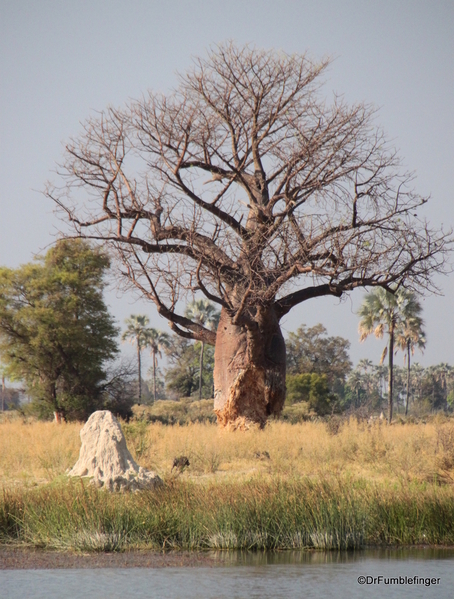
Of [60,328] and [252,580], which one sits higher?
[60,328]

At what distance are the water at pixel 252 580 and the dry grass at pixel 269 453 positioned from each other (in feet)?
11.3

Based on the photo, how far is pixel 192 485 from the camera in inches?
381

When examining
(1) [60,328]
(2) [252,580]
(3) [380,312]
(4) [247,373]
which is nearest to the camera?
(2) [252,580]

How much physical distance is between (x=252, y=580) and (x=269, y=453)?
24.8ft

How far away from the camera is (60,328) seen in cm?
2522

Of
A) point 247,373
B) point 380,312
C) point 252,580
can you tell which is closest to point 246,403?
point 247,373

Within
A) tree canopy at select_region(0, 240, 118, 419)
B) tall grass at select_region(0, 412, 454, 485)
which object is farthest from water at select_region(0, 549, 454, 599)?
tree canopy at select_region(0, 240, 118, 419)

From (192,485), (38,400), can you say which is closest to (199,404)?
(38,400)

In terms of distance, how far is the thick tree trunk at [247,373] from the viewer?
1797 cm

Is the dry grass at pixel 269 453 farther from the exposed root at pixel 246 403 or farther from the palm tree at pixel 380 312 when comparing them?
the palm tree at pixel 380 312

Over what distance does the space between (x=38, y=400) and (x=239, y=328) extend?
1107 cm

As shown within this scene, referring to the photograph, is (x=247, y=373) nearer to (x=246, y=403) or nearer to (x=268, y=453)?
(x=246, y=403)

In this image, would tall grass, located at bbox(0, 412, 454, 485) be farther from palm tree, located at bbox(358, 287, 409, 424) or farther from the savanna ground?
palm tree, located at bbox(358, 287, 409, 424)

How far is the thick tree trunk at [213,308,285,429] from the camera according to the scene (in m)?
18.0
